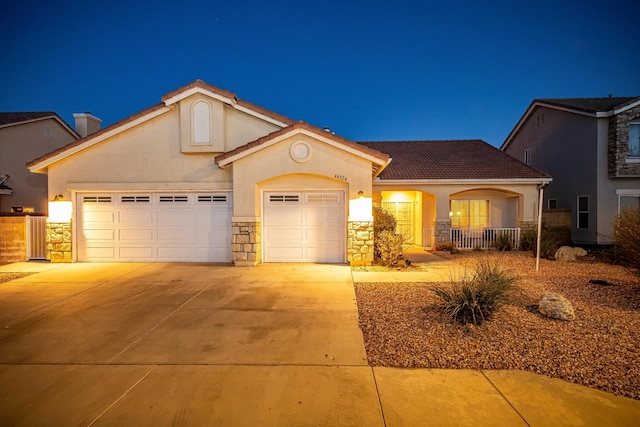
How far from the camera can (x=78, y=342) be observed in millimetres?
5129

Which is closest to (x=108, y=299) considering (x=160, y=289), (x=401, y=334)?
(x=160, y=289)

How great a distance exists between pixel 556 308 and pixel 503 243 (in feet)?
32.6

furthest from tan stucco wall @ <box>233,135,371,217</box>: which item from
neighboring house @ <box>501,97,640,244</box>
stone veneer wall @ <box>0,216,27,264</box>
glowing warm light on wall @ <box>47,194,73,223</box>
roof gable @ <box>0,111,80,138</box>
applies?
roof gable @ <box>0,111,80,138</box>

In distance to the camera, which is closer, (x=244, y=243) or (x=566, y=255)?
(x=244, y=243)

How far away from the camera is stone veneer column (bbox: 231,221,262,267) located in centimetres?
1066

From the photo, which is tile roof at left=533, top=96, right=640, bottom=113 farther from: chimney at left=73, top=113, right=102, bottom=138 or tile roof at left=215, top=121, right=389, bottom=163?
chimney at left=73, top=113, right=102, bottom=138

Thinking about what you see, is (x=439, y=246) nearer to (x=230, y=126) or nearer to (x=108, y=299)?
(x=230, y=126)

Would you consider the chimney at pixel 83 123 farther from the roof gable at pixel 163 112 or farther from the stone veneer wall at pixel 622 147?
the stone veneer wall at pixel 622 147

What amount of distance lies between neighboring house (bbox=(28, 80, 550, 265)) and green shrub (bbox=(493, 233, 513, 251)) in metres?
7.11

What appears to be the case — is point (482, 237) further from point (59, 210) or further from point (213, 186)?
point (59, 210)

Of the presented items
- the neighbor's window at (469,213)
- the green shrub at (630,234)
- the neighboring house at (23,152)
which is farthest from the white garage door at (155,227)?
the neighbor's window at (469,213)

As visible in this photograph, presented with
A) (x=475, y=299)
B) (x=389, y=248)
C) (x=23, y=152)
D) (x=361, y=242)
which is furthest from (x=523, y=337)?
(x=23, y=152)

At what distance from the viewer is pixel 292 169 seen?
10.6 metres

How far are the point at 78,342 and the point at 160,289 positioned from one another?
119 inches
